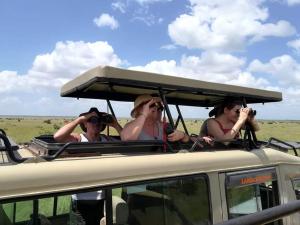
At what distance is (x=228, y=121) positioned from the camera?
5.37 metres

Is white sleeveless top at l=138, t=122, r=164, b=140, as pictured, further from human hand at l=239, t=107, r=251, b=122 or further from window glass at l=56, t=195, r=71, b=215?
window glass at l=56, t=195, r=71, b=215

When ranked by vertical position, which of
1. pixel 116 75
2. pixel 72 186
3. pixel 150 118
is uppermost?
pixel 116 75

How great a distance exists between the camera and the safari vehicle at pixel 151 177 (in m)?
2.91

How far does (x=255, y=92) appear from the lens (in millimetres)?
5051

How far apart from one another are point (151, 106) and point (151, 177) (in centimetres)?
125

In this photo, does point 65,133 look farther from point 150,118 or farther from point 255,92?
point 255,92

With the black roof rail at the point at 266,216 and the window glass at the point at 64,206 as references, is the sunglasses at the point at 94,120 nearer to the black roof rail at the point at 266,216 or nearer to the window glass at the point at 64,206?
the window glass at the point at 64,206

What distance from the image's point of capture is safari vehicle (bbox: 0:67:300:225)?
2.91 meters

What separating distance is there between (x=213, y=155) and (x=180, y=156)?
425 mm

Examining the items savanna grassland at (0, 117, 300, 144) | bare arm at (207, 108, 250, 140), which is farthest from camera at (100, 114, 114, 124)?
savanna grassland at (0, 117, 300, 144)

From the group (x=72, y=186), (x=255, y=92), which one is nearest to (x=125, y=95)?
(x=255, y=92)

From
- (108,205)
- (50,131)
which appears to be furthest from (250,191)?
(50,131)

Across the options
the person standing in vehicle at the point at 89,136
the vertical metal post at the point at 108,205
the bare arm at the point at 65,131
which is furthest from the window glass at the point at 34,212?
the bare arm at the point at 65,131

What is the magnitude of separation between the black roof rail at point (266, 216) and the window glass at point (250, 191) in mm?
1289
